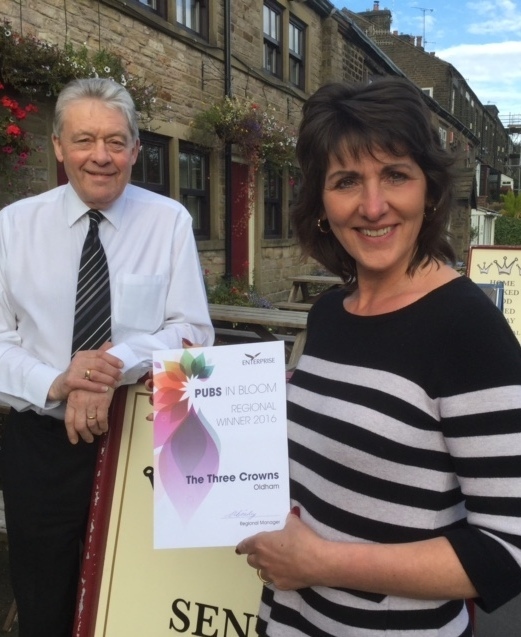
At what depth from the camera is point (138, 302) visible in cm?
181

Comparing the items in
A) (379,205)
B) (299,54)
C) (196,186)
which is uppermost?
(299,54)

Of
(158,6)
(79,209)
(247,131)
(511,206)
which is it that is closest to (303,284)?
(247,131)

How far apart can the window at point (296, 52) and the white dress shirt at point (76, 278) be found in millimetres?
10929

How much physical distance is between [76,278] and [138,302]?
0.69 ft

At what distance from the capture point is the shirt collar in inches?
73.8

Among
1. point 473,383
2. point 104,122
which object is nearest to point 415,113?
point 473,383

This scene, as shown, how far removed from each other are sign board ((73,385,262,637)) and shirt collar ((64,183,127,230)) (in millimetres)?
546

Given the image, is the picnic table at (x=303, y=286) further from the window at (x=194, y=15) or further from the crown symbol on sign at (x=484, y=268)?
the crown symbol on sign at (x=484, y=268)

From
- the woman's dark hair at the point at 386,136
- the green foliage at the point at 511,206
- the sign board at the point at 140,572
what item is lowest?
the sign board at the point at 140,572

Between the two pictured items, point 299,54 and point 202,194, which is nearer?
point 202,194
